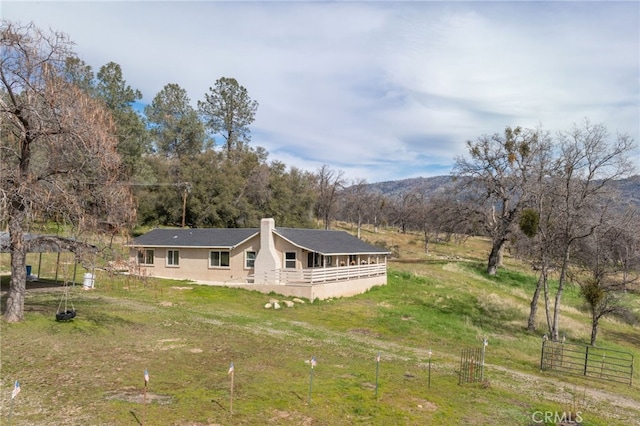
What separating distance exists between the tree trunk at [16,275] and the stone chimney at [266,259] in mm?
16106

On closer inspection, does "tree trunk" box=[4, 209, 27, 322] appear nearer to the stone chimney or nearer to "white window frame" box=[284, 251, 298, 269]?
the stone chimney

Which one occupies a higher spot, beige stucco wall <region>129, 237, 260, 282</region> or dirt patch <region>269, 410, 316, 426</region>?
beige stucco wall <region>129, 237, 260, 282</region>

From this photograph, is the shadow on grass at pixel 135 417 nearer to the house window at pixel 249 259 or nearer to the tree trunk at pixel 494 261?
the house window at pixel 249 259

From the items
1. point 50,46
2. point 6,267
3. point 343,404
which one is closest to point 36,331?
point 50,46

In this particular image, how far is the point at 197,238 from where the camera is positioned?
35.2 m

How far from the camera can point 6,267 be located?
3189 cm

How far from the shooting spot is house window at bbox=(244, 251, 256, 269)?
108ft

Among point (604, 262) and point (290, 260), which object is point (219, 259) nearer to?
point (290, 260)

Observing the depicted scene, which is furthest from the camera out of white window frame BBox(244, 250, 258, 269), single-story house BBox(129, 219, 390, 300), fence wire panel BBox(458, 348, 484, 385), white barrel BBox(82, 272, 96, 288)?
white window frame BBox(244, 250, 258, 269)

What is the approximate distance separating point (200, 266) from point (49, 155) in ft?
64.3

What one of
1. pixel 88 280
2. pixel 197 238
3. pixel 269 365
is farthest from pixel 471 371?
pixel 197 238

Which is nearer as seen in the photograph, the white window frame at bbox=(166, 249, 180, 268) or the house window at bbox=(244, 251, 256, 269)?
the house window at bbox=(244, 251, 256, 269)
